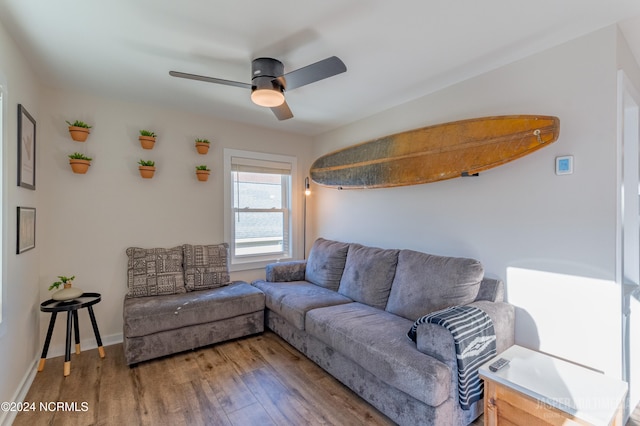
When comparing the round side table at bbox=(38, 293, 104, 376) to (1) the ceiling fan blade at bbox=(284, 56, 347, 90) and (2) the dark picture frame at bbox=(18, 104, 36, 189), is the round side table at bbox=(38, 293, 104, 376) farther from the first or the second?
(1) the ceiling fan blade at bbox=(284, 56, 347, 90)

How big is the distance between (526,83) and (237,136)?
312 cm

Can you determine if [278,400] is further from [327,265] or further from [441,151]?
[441,151]

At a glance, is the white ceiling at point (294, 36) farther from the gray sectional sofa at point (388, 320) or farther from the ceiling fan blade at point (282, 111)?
the gray sectional sofa at point (388, 320)

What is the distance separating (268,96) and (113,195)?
2.20 meters

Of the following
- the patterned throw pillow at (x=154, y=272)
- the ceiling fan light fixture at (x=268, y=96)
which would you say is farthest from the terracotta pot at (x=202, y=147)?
the ceiling fan light fixture at (x=268, y=96)

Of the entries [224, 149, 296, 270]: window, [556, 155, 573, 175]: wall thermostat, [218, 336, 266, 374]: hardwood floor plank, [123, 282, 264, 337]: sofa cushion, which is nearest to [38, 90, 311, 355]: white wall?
[224, 149, 296, 270]: window

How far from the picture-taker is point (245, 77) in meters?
2.56

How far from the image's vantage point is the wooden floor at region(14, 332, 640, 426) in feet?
6.45

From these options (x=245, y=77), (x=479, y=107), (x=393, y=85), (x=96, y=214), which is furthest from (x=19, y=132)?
(x=479, y=107)

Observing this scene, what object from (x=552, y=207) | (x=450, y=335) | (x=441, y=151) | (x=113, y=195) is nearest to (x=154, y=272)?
(x=113, y=195)

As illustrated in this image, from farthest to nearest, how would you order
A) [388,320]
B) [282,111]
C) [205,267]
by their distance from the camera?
[205,267], [282,111], [388,320]

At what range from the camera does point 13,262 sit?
2045mm

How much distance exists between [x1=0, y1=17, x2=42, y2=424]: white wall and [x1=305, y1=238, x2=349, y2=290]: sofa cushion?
2.57 m

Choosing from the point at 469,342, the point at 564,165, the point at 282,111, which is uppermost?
the point at 282,111
